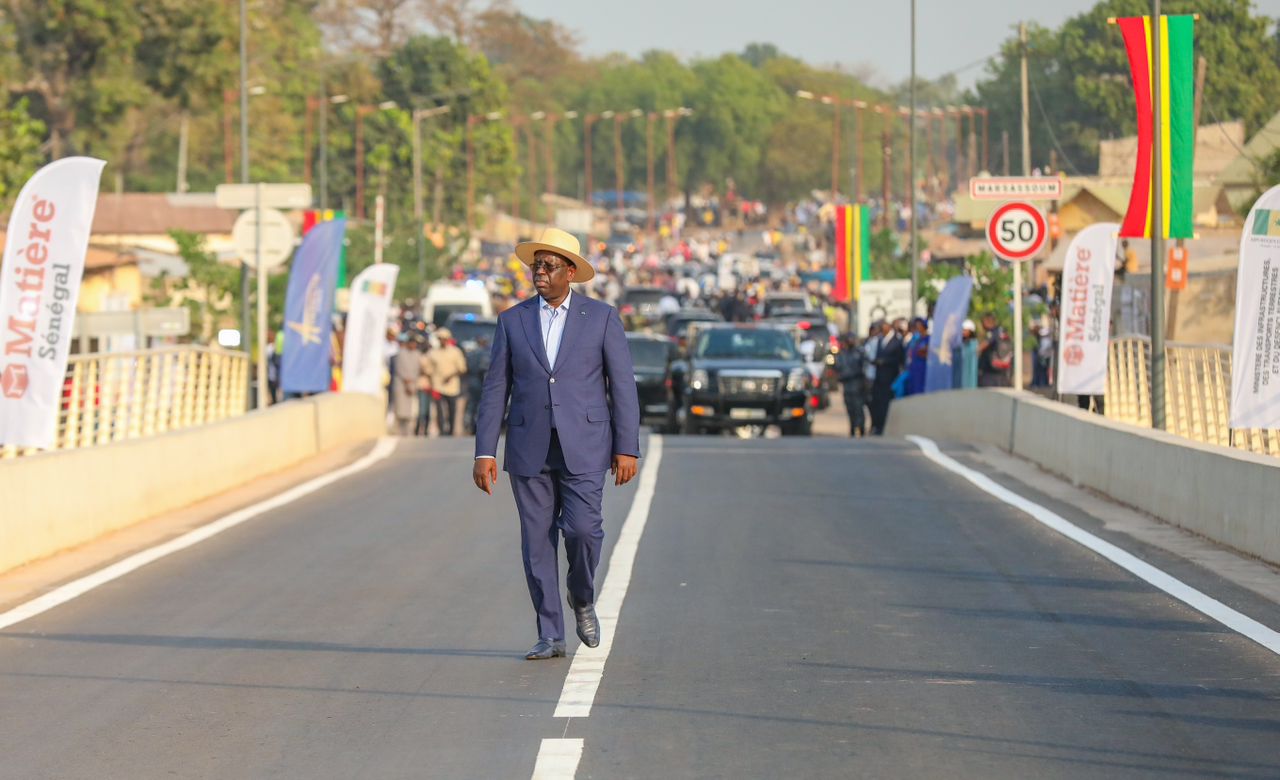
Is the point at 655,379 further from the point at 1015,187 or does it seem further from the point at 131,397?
the point at 131,397

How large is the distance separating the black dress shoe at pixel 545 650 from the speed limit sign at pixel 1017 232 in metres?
15.3

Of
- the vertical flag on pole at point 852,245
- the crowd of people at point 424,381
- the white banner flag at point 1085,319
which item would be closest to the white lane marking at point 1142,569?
the white banner flag at point 1085,319

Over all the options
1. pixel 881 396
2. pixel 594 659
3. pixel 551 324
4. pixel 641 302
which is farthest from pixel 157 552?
pixel 641 302

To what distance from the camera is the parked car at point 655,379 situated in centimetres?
3550

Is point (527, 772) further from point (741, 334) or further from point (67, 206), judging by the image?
point (741, 334)

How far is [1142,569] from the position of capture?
41.5 ft

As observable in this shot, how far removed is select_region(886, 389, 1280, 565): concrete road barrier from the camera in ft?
43.2

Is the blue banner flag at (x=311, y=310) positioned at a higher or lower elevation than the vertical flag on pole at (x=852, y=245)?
lower

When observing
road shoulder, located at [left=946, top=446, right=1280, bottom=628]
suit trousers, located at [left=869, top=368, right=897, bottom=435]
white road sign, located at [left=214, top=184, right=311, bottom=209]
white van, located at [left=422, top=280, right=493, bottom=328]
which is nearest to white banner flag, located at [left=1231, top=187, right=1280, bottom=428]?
road shoulder, located at [left=946, top=446, right=1280, bottom=628]

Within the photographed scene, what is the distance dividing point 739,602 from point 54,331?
620 cm

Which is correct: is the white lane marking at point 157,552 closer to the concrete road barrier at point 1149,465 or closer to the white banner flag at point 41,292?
the white banner flag at point 41,292

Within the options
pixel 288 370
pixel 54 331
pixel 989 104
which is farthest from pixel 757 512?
pixel 989 104

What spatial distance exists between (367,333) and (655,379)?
249 inches

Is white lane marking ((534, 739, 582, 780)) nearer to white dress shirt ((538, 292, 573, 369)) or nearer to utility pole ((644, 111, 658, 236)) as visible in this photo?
white dress shirt ((538, 292, 573, 369))
